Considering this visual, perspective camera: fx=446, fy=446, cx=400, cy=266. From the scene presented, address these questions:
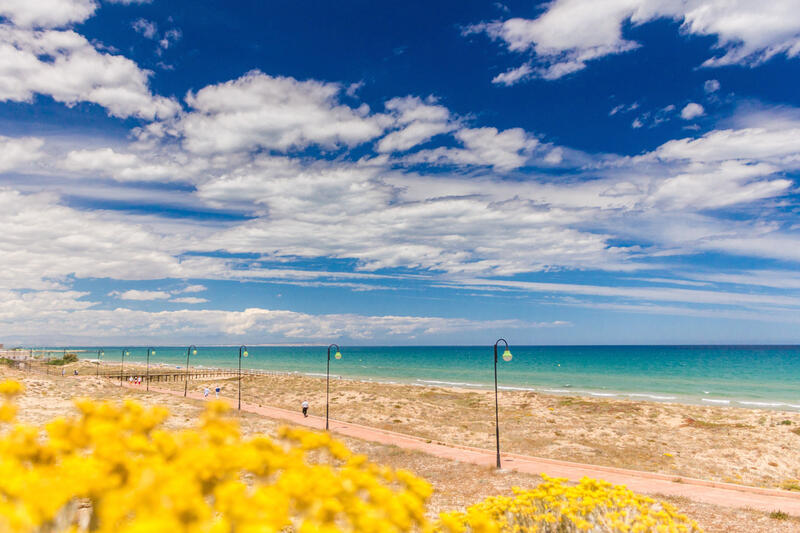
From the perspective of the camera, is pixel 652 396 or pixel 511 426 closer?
pixel 511 426

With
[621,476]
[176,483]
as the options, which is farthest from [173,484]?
[621,476]

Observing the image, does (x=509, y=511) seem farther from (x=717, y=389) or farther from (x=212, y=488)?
(x=717, y=389)

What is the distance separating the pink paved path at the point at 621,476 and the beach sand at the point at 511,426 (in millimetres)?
1431

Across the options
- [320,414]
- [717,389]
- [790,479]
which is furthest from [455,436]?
[717,389]

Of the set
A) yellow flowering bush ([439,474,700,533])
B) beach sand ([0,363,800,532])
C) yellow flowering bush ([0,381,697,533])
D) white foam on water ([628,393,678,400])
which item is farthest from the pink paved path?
white foam on water ([628,393,678,400])

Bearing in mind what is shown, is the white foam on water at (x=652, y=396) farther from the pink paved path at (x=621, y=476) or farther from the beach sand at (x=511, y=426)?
the pink paved path at (x=621, y=476)

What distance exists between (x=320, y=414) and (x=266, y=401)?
9206 mm

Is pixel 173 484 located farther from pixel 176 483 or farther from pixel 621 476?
pixel 621 476

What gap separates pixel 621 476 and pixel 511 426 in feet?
41.7

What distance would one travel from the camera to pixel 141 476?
2.04m

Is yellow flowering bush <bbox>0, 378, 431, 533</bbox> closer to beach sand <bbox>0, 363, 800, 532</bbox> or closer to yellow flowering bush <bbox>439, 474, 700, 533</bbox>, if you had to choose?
yellow flowering bush <bbox>439, 474, 700, 533</bbox>

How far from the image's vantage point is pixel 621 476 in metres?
17.6

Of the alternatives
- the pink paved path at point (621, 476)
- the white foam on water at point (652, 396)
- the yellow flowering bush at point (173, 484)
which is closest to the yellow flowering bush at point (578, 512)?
the yellow flowering bush at point (173, 484)

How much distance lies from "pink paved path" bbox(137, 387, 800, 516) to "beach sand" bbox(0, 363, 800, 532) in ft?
4.69
